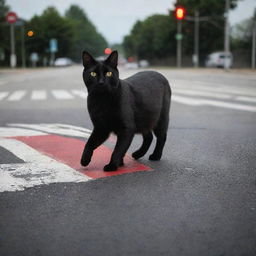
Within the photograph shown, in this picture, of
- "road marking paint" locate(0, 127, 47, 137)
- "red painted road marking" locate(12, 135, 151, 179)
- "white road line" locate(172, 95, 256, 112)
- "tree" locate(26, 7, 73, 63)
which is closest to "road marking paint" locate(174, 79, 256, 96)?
"white road line" locate(172, 95, 256, 112)

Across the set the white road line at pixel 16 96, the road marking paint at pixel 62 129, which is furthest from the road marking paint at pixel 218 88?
the road marking paint at pixel 62 129

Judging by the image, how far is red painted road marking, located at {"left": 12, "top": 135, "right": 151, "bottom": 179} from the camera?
4.29m

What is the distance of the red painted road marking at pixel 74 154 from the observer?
14.1 ft

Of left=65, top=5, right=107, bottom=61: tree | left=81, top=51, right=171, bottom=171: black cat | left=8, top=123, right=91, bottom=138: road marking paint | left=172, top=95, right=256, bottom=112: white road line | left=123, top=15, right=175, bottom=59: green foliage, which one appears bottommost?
left=172, top=95, right=256, bottom=112: white road line

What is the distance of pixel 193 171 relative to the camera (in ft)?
13.9

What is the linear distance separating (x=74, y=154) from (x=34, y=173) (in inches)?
38.1

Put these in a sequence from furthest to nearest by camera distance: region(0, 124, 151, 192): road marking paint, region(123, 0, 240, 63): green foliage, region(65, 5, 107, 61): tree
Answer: region(65, 5, 107, 61): tree < region(123, 0, 240, 63): green foliage < region(0, 124, 151, 192): road marking paint

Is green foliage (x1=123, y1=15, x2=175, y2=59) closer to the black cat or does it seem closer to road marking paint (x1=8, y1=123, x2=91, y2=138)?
road marking paint (x1=8, y1=123, x2=91, y2=138)

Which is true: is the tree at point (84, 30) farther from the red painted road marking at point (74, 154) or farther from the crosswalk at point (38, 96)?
the red painted road marking at point (74, 154)

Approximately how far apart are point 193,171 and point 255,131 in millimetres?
3017

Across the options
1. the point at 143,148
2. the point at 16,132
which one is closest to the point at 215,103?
the point at 16,132

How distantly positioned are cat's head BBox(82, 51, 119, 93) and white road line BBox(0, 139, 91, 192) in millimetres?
794

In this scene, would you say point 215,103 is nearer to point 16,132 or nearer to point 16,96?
point 16,96

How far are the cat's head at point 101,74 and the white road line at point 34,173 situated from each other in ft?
2.60
